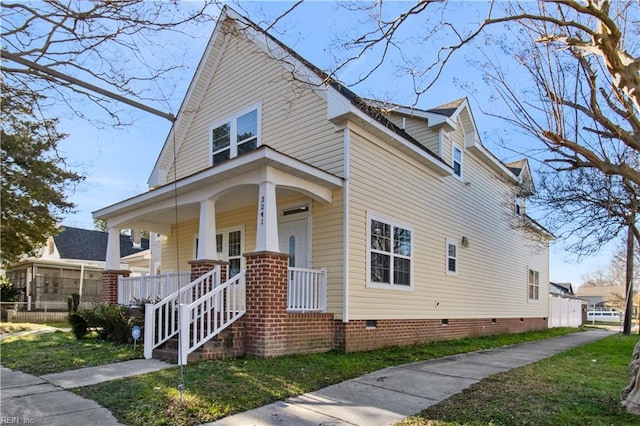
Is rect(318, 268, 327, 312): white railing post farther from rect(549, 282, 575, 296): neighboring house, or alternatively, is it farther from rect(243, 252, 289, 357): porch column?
rect(549, 282, 575, 296): neighboring house

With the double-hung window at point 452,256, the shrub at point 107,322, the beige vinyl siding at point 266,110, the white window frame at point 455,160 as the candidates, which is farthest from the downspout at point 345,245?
the white window frame at point 455,160

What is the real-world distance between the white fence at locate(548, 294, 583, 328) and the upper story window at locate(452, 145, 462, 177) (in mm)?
13187

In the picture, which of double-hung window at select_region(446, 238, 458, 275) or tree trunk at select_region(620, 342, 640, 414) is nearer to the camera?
tree trunk at select_region(620, 342, 640, 414)

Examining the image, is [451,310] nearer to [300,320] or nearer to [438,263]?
[438,263]

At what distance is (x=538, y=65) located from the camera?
8.33m

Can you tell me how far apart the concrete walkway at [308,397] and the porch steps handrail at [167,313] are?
1.70 feet

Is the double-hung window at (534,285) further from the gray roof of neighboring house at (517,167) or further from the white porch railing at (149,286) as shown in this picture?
the white porch railing at (149,286)

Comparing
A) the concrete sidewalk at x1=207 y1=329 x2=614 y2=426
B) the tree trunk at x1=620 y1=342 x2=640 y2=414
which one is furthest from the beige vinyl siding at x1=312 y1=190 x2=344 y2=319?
the tree trunk at x1=620 y1=342 x2=640 y2=414

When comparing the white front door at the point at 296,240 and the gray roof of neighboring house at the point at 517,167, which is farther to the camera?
the gray roof of neighboring house at the point at 517,167

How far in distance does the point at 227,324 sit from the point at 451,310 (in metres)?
7.96

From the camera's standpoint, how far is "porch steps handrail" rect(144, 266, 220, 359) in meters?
8.30

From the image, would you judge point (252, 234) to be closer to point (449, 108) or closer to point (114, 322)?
point (114, 322)

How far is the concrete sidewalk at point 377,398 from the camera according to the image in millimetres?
5188

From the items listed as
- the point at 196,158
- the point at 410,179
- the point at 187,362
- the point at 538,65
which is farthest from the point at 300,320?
the point at 196,158
